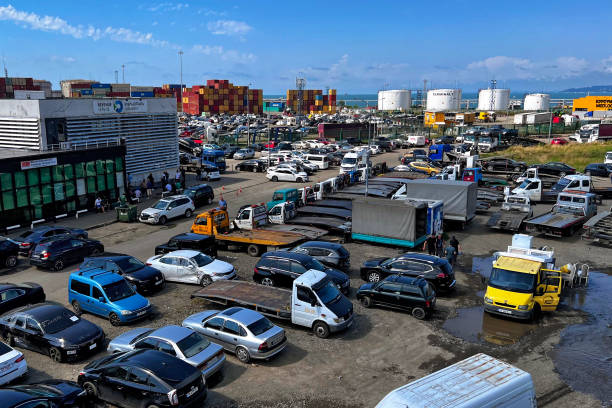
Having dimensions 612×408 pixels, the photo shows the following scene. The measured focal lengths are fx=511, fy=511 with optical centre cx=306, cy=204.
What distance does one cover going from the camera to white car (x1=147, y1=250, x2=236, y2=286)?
19.3 m

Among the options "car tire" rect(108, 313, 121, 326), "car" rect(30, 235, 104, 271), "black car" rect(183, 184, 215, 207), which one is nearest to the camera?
"car tire" rect(108, 313, 121, 326)

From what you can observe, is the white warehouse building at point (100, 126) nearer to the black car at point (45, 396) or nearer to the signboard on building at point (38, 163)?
the signboard on building at point (38, 163)

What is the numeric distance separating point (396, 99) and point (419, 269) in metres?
177

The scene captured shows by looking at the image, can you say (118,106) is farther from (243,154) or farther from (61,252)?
(243,154)

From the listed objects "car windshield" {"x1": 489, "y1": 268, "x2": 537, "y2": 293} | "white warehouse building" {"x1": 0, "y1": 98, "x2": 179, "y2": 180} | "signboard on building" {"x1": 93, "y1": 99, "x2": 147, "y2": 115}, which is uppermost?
"signboard on building" {"x1": 93, "y1": 99, "x2": 147, "y2": 115}

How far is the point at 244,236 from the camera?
2355cm

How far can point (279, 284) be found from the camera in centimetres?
1861

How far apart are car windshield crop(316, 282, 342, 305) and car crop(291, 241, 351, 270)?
175 inches

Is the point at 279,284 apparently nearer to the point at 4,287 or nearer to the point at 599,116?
the point at 4,287

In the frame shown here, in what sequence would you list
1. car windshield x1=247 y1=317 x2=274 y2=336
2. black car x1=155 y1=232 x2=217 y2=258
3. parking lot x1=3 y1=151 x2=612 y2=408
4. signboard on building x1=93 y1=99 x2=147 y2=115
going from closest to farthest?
parking lot x1=3 y1=151 x2=612 y2=408 → car windshield x1=247 y1=317 x2=274 y2=336 → black car x1=155 y1=232 x2=217 y2=258 → signboard on building x1=93 y1=99 x2=147 y2=115

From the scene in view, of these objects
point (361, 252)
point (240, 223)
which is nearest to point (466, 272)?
point (361, 252)

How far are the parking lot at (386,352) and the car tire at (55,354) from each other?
0.18m

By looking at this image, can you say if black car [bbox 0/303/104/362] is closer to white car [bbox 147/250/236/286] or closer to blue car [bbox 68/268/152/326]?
blue car [bbox 68/268/152/326]

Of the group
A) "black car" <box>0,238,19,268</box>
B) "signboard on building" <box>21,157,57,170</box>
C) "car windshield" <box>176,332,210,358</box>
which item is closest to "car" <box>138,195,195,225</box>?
"signboard on building" <box>21,157,57,170</box>
